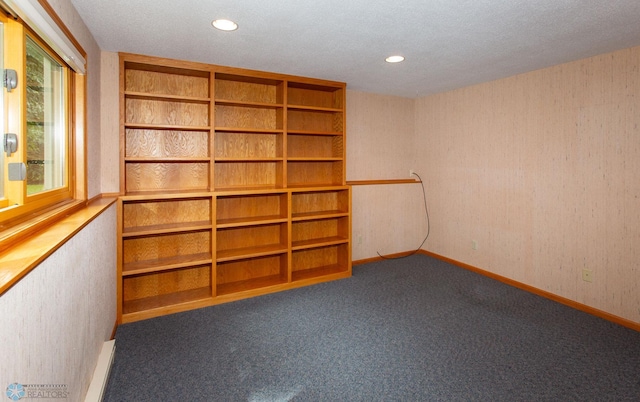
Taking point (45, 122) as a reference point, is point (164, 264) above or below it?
below

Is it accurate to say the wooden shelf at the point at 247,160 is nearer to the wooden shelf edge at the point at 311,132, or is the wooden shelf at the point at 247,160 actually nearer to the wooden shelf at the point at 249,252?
the wooden shelf edge at the point at 311,132

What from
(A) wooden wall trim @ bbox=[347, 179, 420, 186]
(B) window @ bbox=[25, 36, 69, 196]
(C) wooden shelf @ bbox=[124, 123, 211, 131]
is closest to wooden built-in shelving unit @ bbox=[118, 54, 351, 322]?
(C) wooden shelf @ bbox=[124, 123, 211, 131]

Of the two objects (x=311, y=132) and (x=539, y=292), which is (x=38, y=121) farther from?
(x=539, y=292)

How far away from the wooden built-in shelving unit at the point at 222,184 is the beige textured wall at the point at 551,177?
1527 mm

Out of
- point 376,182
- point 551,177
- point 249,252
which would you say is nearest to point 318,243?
point 249,252

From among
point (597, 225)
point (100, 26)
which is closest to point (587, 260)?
point (597, 225)

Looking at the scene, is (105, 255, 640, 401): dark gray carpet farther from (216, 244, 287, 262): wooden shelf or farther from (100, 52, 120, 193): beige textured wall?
(100, 52, 120, 193): beige textured wall

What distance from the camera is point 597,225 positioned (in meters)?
3.00

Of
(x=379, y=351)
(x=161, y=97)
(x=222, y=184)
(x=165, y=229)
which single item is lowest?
(x=379, y=351)

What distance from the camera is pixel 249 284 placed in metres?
3.53

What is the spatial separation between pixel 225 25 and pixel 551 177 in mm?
3182

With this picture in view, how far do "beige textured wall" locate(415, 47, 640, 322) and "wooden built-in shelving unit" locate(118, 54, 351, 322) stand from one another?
153 cm

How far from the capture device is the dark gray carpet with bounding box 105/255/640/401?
1971mm

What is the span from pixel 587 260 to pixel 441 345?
5.62 ft
